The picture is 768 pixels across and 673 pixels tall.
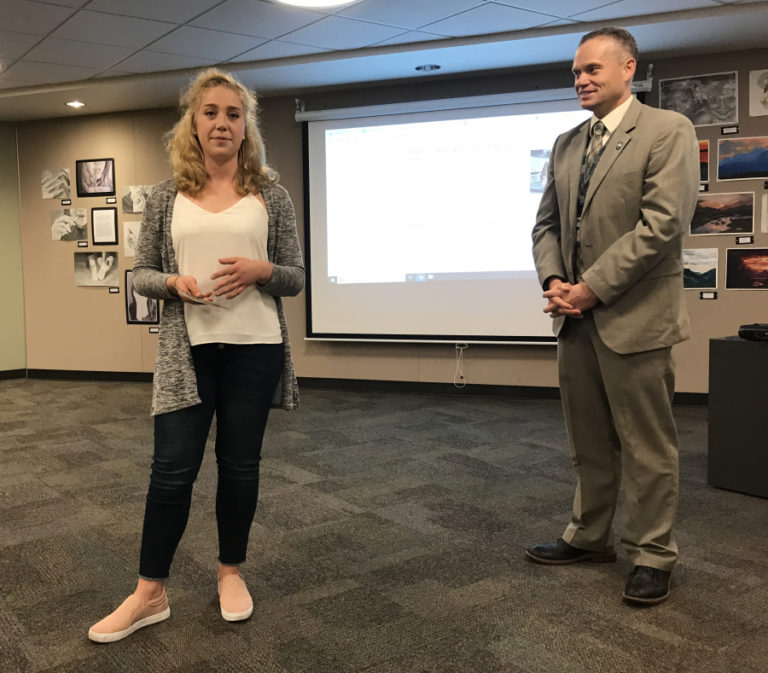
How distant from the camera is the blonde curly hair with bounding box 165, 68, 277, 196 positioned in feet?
5.75

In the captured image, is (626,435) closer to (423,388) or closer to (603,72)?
(603,72)

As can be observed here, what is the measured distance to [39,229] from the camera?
6734 millimetres

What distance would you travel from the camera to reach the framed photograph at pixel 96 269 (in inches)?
257

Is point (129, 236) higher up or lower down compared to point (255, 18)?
lower down

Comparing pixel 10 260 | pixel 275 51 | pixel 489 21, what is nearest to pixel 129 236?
pixel 10 260

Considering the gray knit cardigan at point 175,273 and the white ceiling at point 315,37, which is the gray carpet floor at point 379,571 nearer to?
the gray knit cardigan at point 175,273

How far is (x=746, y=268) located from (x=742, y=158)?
0.74m

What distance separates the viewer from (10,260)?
6762mm

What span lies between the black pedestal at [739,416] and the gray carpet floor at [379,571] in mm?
104

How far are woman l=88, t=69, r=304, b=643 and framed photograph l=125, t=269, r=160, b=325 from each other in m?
4.85

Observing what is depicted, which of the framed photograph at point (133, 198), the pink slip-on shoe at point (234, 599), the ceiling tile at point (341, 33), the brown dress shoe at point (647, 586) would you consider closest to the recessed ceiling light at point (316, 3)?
the ceiling tile at point (341, 33)

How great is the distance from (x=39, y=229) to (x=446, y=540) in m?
5.76

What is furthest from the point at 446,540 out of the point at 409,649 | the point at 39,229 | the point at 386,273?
the point at 39,229

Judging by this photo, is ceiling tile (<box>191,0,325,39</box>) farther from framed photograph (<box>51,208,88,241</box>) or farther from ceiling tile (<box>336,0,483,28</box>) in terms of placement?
framed photograph (<box>51,208,88,241</box>)
